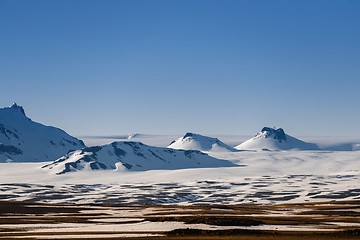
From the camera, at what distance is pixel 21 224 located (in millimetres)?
77625

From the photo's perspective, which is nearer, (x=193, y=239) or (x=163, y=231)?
(x=193, y=239)

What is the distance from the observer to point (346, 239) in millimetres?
56094

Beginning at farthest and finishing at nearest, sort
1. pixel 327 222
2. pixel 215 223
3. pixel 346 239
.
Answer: pixel 327 222 → pixel 215 223 → pixel 346 239

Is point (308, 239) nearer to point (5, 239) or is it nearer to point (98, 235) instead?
point (98, 235)

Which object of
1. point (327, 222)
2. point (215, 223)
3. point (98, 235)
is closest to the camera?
point (98, 235)

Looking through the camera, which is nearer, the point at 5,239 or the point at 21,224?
the point at 5,239

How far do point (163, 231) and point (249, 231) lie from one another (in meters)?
7.45

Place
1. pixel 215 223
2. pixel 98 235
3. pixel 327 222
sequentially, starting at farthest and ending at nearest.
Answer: pixel 327 222 < pixel 215 223 < pixel 98 235

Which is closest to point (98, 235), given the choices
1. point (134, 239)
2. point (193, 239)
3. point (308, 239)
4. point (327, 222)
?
point (134, 239)

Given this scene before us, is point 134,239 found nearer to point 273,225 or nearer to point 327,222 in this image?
point 273,225

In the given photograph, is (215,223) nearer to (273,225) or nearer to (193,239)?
(273,225)

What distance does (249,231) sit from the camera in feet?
209

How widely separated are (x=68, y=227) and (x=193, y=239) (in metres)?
20.1

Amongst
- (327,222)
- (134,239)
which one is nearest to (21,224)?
(134,239)
